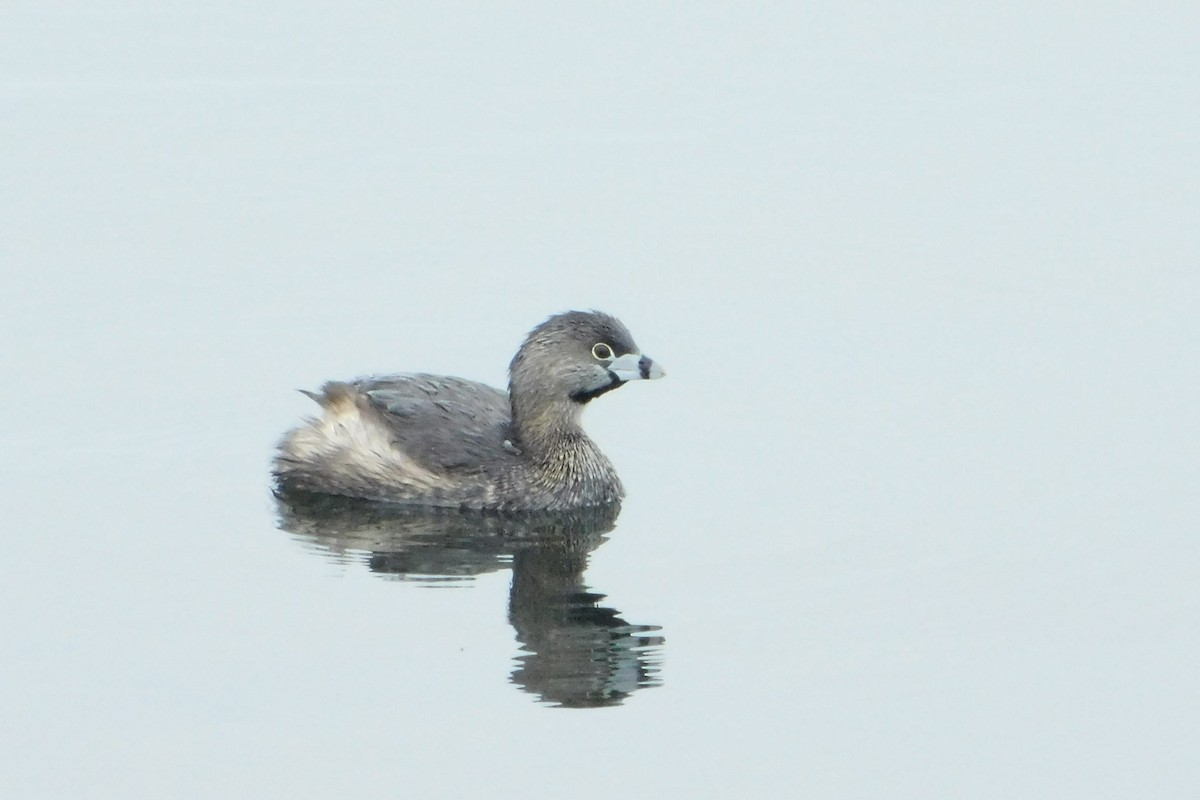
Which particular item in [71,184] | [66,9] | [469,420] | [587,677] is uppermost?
[66,9]

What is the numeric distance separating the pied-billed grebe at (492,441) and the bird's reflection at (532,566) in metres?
0.12

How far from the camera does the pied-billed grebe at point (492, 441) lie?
13297 mm

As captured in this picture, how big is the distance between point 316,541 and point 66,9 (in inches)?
473

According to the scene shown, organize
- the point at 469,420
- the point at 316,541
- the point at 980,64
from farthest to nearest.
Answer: the point at 980,64, the point at 469,420, the point at 316,541

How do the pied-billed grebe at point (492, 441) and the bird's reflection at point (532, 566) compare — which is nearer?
the bird's reflection at point (532, 566)

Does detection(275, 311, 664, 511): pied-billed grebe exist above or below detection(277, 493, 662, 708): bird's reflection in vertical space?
above

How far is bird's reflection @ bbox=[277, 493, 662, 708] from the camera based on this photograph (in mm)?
10617

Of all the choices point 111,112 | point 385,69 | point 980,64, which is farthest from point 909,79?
point 111,112

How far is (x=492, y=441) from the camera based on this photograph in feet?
44.3

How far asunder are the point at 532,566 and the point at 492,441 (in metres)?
1.39

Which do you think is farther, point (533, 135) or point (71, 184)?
point (533, 135)

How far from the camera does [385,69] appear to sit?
21.5m

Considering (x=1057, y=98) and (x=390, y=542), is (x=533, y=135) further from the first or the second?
(x=390, y=542)

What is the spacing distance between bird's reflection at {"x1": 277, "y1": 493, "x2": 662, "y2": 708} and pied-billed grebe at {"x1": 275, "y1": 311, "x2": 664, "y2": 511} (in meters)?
0.12
